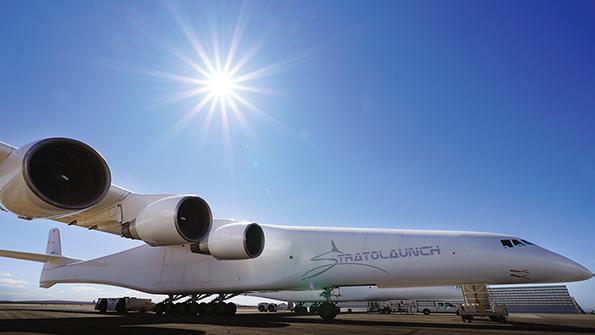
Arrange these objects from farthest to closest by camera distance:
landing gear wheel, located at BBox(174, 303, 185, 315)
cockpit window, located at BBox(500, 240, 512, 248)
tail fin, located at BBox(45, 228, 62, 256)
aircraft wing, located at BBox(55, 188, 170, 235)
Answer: tail fin, located at BBox(45, 228, 62, 256), landing gear wheel, located at BBox(174, 303, 185, 315), cockpit window, located at BBox(500, 240, 512, 248), aircraft wing, located at BBox(55, 188, 170, 235)

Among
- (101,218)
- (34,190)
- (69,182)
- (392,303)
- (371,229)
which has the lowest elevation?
(34,190)

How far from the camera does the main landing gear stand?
1873cm

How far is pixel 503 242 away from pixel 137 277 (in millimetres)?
17166

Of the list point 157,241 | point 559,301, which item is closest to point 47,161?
point 157,241

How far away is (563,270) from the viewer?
12.5m

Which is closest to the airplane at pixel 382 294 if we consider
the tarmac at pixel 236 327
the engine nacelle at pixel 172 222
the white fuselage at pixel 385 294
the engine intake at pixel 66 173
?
the white fuselage at pixel 385 294

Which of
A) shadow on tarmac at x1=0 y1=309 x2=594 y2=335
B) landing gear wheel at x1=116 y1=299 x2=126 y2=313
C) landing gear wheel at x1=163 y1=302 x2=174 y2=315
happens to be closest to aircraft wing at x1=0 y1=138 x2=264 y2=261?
shadow on tarmac at x1=0 y1=309 x2=594 y2=335

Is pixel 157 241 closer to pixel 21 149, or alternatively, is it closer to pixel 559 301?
pixel 21 149

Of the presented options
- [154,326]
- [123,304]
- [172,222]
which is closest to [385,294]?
[123,304]

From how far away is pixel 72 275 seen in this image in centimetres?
2225

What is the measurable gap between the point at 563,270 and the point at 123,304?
22743 millimetres

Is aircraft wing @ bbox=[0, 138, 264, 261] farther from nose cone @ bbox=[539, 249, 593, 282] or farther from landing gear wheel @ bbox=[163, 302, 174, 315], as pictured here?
nose cone @ bbox=[539, 249, 593, 282]

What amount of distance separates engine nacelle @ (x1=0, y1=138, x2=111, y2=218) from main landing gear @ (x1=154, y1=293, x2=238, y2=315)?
1187cm

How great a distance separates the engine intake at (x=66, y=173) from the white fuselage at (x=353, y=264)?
30.4ft
